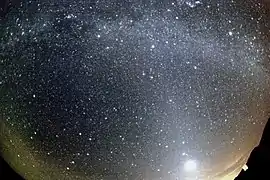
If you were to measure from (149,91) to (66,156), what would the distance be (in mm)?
101

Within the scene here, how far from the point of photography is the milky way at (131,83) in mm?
436

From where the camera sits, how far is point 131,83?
0.43 metres

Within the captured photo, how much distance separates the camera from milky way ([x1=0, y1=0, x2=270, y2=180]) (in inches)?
17.1

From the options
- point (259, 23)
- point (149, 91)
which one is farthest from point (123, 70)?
point (259, 23)

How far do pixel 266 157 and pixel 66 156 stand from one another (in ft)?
2.67

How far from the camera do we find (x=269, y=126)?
1140mm

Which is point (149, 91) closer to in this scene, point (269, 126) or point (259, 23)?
point (259, 23)

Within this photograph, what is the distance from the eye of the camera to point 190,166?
480mm

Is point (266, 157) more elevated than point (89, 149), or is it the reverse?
point (89, 149)

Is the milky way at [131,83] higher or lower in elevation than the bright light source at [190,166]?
higher

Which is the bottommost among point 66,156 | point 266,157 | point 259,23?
point 266,157

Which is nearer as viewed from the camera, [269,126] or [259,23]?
[259,23]

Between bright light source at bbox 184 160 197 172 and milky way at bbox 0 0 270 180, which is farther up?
milky way at bbox 0 0 270 180

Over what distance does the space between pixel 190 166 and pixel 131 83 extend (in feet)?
0.35
